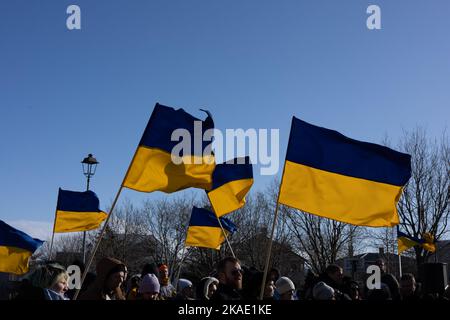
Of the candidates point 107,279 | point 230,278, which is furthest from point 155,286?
point 230,278

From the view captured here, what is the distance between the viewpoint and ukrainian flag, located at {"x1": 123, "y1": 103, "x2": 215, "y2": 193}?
8.26 meters

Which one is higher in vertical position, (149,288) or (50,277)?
(50,277)

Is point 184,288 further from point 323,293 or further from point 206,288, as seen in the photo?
point 323,293

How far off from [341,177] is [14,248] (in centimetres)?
748

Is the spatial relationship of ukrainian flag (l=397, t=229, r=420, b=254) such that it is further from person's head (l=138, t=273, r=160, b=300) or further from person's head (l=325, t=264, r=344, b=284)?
person's head (l=138, t=273, r=160, b=300)

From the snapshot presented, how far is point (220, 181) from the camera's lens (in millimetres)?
11805

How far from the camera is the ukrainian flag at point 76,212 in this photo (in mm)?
14016

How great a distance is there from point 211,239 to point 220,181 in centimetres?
331

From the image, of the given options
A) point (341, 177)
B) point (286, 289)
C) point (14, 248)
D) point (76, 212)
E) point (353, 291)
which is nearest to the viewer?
point (286, 289)

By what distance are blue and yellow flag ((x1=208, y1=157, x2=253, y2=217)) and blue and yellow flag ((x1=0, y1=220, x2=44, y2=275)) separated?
4127 mm

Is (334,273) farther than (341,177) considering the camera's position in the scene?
Yes

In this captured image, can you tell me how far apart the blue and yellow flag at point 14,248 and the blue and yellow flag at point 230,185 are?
4.13 metres

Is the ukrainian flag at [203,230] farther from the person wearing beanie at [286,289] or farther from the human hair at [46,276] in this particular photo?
the human hair at [46,276]

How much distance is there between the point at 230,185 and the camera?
11.8 meters
